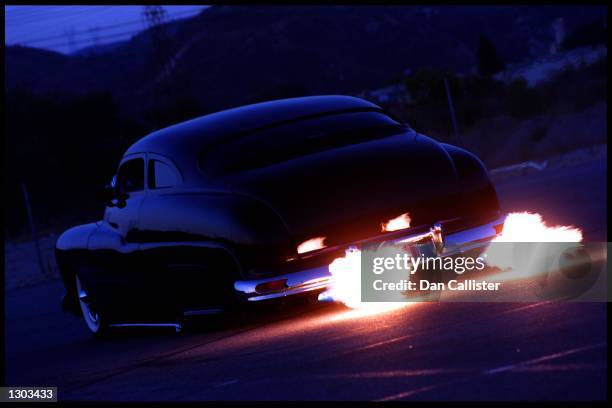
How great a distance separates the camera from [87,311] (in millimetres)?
10422

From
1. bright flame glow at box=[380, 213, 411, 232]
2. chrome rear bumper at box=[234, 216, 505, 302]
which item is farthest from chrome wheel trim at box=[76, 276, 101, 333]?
bright flame glow at box=[380, 213, 411, 232]

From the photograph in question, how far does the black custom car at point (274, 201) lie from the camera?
Result: 25.5 ft

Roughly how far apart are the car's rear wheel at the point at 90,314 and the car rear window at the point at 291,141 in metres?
2.26

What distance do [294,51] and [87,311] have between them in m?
65.7

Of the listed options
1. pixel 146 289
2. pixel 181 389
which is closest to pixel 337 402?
pixel 181 389

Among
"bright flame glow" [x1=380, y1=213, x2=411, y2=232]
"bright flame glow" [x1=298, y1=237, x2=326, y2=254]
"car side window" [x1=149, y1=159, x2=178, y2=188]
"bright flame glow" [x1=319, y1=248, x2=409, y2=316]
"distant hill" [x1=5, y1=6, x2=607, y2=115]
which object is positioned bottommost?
"bright flame glow" [x1=319, y1=248, x2=409, y2=316]

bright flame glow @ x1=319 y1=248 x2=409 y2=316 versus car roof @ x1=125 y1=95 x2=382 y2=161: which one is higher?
car roof @ x1=125 y1=95 x2=382 y2=161

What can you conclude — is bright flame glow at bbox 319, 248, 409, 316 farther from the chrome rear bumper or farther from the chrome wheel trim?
the chrome wheel trim

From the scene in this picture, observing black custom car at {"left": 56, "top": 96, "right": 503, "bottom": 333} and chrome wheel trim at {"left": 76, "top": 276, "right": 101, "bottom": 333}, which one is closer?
black custom car at {"left": 56, "top": 96, "right": 503, "bottom": 333}

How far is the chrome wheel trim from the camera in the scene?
33.5ft

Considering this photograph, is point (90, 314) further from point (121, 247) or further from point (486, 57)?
point (486, 57)

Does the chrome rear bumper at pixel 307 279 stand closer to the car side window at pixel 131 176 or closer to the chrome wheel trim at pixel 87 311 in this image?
the car side window at pixel 131 176

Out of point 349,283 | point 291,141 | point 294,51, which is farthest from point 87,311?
point 294,51

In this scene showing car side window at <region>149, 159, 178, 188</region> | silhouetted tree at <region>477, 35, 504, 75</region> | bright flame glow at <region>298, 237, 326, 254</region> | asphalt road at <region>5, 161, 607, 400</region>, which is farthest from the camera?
silhouetted tree at <region>477, 35, 504, 75</region>
